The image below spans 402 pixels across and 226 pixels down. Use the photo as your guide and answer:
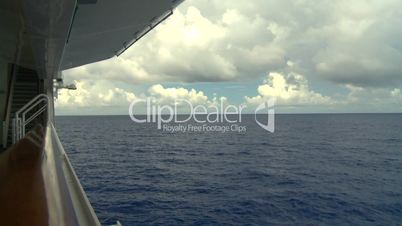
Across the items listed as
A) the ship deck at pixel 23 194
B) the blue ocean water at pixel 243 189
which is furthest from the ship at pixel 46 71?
the blue ocean water at pixel 243 189

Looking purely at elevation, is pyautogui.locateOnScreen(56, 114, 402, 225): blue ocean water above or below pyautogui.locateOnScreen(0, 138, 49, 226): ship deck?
below

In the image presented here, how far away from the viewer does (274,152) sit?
49531 millimetres

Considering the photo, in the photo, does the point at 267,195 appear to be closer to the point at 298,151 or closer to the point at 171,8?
the point at 171,8

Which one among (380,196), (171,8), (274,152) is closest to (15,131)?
(171,8)

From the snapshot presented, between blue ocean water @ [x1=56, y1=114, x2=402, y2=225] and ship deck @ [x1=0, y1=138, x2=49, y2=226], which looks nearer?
ship deck @ [x1=0, y1=138, x2=49, y2=226]

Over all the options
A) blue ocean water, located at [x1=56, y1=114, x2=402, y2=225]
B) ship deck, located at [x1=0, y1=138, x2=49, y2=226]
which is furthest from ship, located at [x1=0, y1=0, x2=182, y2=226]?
blue ocean water, located at [x1=56, y1=114, x2=402, y2=225]

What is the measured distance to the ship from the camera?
1921 millimetres

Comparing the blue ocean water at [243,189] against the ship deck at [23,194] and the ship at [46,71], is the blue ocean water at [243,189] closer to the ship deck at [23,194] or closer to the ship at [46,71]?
the ship at [46,71]

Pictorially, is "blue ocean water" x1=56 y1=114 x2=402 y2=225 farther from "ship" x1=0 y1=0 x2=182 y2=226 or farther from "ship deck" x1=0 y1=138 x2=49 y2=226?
"ship deck" x1=0 y1=138 x2=49 y2=226

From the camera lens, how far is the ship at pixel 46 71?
192 centimetres

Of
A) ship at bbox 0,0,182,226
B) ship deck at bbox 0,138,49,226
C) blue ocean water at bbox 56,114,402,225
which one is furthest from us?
blue ocean water at bbox 56,114,402,225

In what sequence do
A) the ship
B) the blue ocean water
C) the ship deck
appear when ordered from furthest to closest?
the blue ocean water < the ship < the ship deck

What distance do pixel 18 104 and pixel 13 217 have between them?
1438 cm

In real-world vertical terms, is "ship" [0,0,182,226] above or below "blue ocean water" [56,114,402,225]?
above
